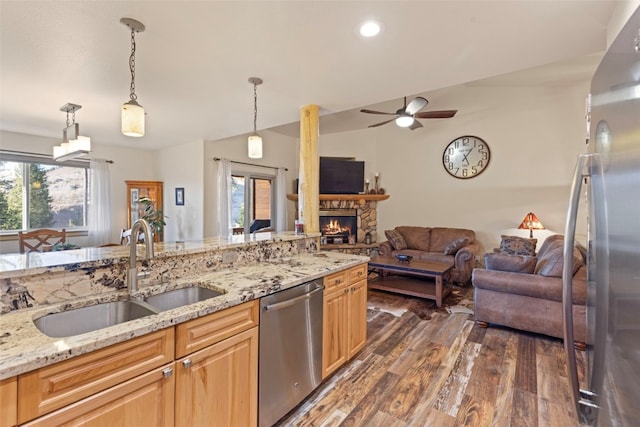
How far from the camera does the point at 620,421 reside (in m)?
0.67

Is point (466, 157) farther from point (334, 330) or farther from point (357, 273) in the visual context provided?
point (334, 330)

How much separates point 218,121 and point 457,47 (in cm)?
317

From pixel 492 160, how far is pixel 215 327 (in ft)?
18.6

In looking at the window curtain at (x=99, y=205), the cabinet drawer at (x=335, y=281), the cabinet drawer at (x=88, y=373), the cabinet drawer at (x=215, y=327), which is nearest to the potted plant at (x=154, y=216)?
the window curtain at (x=99, y=205)

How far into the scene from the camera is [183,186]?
5.72m

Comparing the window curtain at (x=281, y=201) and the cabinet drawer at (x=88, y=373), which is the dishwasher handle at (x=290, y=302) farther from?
the window curtain at (x=281, y=201)

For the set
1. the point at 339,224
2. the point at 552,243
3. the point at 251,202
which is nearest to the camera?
the point at 552,243

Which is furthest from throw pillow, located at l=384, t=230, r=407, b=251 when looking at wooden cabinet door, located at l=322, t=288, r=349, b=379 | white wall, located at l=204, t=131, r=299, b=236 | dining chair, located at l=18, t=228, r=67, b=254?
dining chair, located at l=18, t=228, r=67, b=254

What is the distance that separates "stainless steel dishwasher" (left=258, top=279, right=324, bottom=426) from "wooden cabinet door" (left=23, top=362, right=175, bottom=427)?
1.73ft

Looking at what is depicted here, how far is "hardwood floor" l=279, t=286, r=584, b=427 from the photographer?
1878 millimetres

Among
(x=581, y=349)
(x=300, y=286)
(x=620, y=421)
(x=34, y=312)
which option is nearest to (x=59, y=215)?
(x=34, y=312)

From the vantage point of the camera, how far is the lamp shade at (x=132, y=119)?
74.8 inches

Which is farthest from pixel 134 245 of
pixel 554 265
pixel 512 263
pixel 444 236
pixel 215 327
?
pixel 444 236

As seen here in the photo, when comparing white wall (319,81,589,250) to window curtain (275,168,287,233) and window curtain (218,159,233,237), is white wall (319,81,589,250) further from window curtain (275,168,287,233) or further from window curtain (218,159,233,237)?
window curtain (218,159,233,237)
